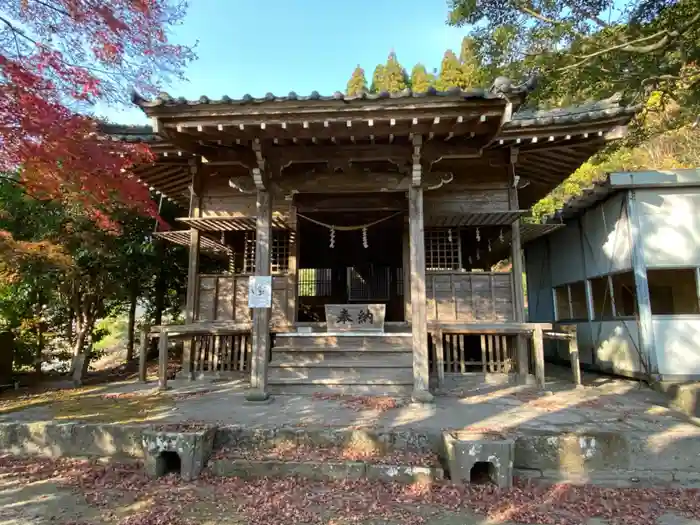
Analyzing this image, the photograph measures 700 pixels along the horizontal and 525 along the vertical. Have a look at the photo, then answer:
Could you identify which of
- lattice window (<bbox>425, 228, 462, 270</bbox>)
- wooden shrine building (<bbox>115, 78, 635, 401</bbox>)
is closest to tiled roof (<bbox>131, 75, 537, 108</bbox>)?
wooden shrine building (<bbox>115, 78, 635, 401</bbox>)

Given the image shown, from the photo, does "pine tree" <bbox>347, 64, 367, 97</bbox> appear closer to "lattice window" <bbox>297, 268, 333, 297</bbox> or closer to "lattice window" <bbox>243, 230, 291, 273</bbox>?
"lattice window" <bbox>297, 268, 333, 297</bbox>

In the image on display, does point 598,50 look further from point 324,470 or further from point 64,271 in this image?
point 64,271

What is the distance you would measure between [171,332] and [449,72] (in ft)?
76.1

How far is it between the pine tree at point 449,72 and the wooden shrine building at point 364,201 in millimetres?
16618

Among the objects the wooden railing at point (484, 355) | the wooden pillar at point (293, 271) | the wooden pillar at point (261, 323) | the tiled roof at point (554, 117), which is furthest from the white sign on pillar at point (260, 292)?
the tiled roof at point (554, 117)

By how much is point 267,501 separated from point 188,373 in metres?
4.92

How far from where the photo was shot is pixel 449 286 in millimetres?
7773

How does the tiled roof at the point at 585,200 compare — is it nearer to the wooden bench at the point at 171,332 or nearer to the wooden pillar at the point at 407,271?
the wooden pillar at the point at 407,271

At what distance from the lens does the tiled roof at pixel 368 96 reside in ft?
17.1

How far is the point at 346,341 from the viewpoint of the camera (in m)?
7.24

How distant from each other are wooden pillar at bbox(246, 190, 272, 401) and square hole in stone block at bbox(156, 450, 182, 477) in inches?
66.8

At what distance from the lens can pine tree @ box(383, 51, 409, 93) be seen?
87.9 feet

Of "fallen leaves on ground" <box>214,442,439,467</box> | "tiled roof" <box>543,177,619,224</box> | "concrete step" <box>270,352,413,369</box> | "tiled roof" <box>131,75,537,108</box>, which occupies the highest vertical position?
"tiled roof" <box>131,75,537,108</box>

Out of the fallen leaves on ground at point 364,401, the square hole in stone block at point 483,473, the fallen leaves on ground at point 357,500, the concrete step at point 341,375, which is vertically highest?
the concrete step at point 341,375
